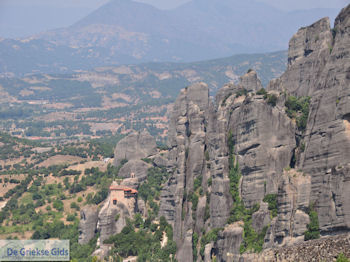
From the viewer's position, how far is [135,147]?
9956 cm

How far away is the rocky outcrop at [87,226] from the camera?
75.9 metres

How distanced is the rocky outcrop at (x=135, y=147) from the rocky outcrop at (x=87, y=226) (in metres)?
23.7

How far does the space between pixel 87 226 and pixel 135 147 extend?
26.4 metres

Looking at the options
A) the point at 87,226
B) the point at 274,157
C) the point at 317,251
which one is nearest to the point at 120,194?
the point at 87,226

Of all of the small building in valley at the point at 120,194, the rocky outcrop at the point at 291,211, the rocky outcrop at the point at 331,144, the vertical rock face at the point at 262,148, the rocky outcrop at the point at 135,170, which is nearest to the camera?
the rocky outcrop at the point at 331,144

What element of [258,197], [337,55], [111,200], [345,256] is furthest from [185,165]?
[345,256]

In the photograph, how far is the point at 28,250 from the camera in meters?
70.8

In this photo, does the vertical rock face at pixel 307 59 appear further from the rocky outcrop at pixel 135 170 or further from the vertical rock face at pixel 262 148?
the rocky outcrop at pixel 135 170

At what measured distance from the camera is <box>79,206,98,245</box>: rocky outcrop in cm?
7588

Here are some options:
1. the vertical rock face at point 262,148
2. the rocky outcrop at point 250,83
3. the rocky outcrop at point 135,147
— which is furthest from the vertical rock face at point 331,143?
the rocky outcrop at point 135,147

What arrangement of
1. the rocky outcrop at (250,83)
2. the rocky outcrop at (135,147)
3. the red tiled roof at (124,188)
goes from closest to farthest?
the rocky outcrop at (250,83) < the red tiled roof at (124,188) < the rocky outcrop at (135,147)

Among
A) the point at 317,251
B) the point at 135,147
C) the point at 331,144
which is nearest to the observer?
the point at 317,251

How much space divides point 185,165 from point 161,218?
27.6ft

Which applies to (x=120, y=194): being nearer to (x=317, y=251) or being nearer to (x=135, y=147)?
(x=135, y=147)
